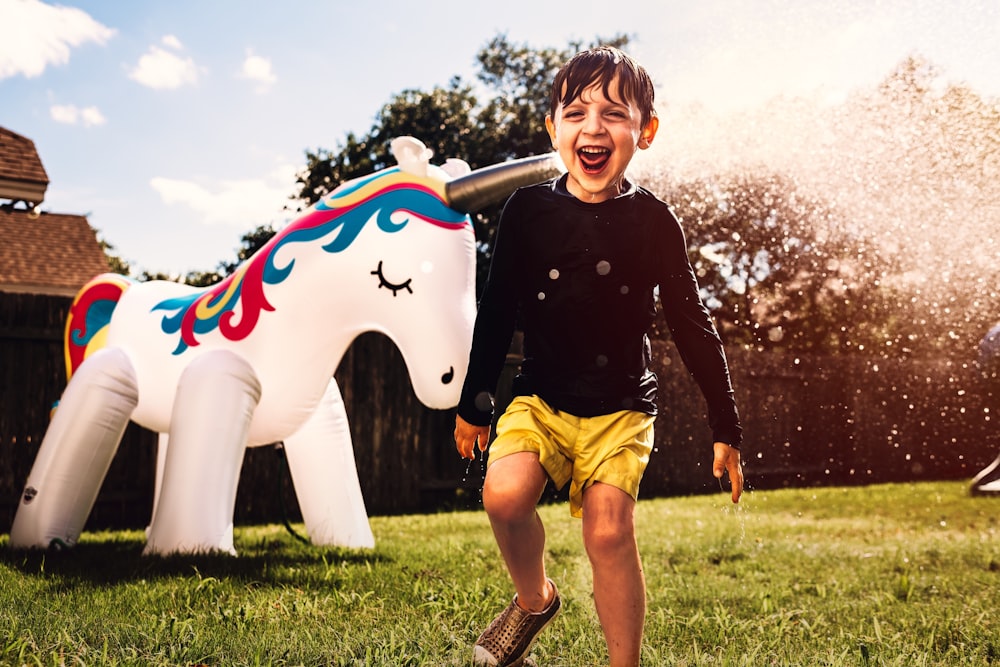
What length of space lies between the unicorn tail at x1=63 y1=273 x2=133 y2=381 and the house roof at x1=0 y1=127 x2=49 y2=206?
8.83 metres

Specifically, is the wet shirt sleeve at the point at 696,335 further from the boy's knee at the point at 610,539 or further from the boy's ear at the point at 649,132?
the boy's knee at the point at 610,539

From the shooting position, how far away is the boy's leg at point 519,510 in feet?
6.61

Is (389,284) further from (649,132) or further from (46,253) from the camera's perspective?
(46,253)

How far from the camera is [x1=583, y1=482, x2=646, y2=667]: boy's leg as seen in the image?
1951 mm

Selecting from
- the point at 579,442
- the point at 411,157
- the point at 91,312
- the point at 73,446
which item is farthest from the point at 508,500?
the point at 91,312

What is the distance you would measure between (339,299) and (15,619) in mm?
1759

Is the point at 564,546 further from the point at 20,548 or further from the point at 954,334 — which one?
the point at 954,334

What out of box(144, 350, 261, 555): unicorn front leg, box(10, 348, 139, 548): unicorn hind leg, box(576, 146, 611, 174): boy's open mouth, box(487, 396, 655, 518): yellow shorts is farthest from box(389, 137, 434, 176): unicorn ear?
box(487, 396, 655, 518): yellow shorts

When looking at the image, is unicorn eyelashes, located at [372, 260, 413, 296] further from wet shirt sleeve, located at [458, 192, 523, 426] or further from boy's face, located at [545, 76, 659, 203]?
boy's face, located at [545, 76, 659, 203]

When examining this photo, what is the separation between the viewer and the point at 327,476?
14.2ft

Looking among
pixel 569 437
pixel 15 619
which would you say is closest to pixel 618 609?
pixel 569 437

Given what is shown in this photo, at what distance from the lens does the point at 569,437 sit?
6.86 ft

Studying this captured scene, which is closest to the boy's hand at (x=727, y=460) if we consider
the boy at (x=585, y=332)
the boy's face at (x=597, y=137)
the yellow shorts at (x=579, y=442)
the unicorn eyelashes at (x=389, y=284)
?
the boy at (x=585, y=332)

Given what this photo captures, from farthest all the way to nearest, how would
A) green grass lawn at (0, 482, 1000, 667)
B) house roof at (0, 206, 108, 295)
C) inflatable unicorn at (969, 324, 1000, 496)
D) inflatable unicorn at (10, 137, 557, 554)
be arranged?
house roof at (0, 206, 108, 295) < inflatable unicorn at (969, 324, 1000, 496) < inflatable unicorn at (10, 137, 557, 554) < green grass lawn at (0, 482, 1000, 667)
